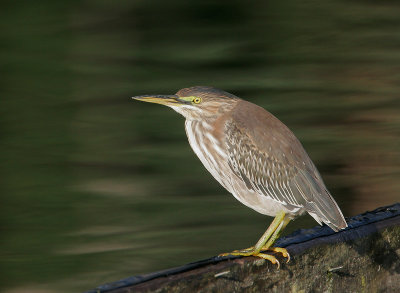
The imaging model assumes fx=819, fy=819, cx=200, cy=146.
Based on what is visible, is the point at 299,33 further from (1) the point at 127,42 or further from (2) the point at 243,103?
(2) the point at 243,103

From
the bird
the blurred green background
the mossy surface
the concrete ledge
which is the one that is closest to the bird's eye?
the bird

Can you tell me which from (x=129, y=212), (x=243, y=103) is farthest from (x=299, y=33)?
(x=243, y=103)

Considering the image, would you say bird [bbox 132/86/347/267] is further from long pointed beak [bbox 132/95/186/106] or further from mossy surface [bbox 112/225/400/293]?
mossy surface [bbox 112/225/400/293]

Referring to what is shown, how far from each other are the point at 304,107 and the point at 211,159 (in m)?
3.19

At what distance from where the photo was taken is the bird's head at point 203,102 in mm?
3037

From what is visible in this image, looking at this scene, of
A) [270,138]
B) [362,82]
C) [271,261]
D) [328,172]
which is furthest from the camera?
[362,82]

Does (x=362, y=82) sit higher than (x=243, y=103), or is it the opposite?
(x=243, y=103)

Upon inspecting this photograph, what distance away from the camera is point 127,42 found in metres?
7.01

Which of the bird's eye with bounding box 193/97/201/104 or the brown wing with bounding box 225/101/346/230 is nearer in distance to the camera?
the brown wing with bounding box 225/101/346/230

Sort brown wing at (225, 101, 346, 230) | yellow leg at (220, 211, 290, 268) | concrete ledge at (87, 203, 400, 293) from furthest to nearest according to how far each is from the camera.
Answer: brown wing at (225, 101, 346, 230) → yellow leg at (220, 211, 290, 268) → concrete ledge at (87, 203, 400, 293)

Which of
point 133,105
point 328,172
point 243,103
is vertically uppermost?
point 243,103

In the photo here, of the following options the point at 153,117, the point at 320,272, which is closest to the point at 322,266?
the point at 320,272

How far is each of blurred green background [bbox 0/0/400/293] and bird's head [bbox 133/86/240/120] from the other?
4.59ft

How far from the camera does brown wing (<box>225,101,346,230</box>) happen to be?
293 centimetres
